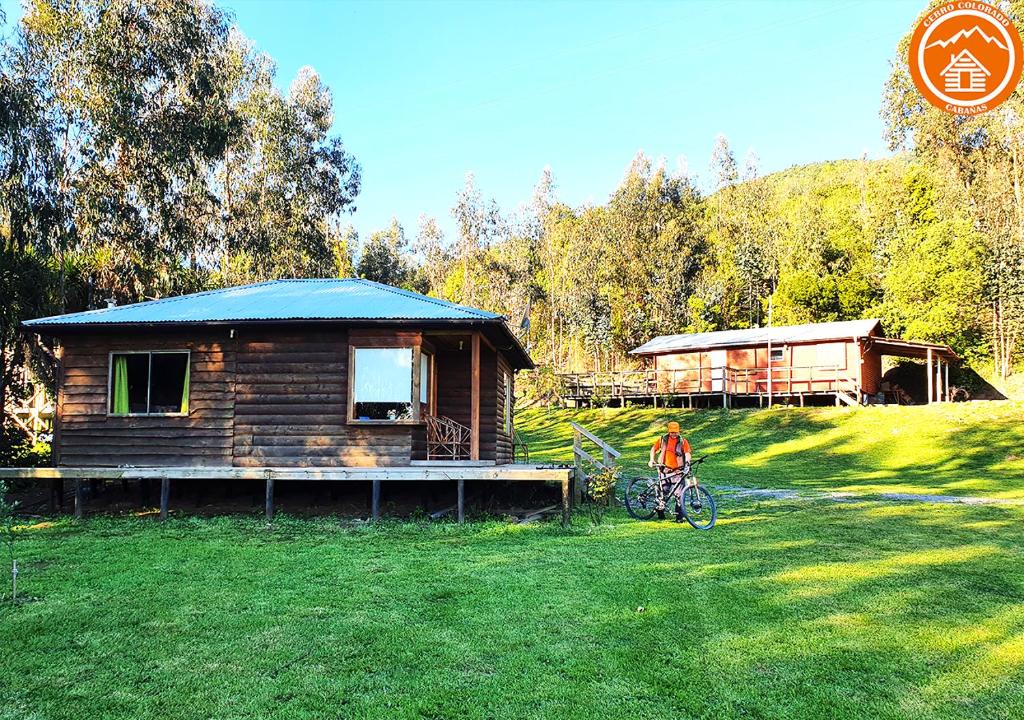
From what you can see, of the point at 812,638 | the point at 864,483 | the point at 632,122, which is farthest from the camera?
the point at 632,122

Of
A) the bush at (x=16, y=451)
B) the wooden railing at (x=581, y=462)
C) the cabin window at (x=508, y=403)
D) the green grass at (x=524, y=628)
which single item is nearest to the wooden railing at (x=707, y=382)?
the cabin window at (x=508, y=403)

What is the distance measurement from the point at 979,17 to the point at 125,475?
27.0 m

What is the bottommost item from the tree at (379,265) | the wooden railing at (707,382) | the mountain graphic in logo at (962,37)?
the wooden railing at (707,382)

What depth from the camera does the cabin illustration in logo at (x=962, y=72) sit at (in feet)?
71.7

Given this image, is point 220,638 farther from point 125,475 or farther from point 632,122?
point 632,122

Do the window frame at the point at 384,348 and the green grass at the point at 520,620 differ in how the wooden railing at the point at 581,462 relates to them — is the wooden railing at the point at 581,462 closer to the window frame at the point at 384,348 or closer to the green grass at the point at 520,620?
the green grass at the point at 520,620

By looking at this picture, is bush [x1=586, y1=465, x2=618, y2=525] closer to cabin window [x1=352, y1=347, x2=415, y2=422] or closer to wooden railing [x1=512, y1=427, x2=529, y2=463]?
wooden railing [x1=512, y1=427, x2=529, y2=463]

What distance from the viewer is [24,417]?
23969mm

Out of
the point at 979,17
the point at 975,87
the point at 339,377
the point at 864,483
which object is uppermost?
the point at 979,17

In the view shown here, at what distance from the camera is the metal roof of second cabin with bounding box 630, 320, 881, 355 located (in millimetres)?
29844

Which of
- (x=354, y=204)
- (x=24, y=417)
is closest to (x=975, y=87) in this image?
(x=354, y=204)

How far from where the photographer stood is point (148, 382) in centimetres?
1239

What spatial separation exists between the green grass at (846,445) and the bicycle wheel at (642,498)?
5.87 m

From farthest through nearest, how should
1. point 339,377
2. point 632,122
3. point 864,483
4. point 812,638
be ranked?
1. point 632,122
2. point 864,483
3. point 339,377
4. point 812,638
